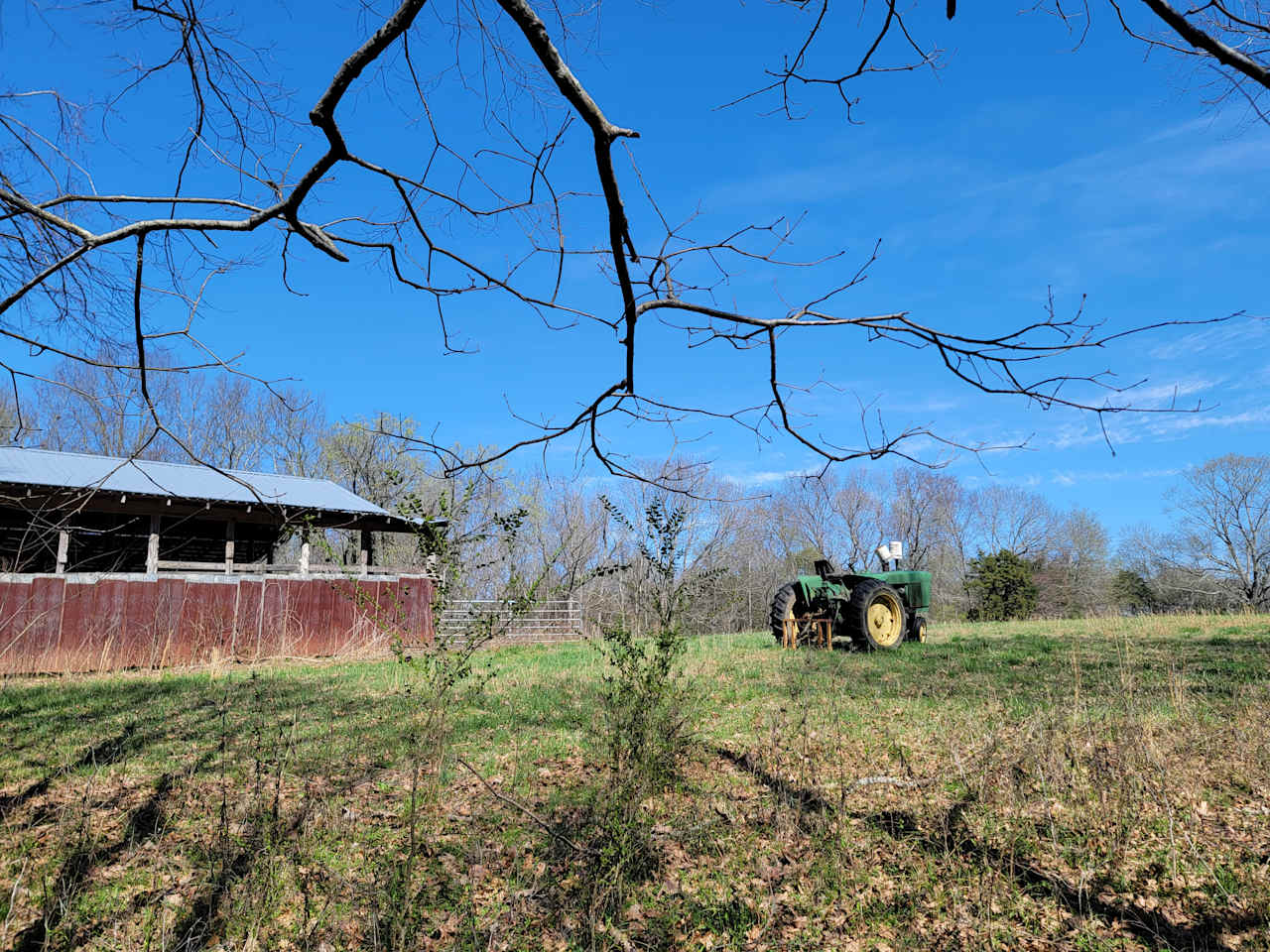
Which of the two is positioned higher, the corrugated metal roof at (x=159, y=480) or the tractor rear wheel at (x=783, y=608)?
the corrugated metal roof at (x=159, y=480)

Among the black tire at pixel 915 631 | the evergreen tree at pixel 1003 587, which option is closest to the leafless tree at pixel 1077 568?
the evergreen tree at pixel 1003 587

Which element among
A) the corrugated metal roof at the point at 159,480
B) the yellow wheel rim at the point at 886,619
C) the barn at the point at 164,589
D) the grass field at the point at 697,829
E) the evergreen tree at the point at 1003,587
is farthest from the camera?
the evergreen tree at the point at 1003,587

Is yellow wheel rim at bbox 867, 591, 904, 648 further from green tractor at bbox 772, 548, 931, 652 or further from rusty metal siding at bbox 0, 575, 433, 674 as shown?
rusty metal siding at bbox 0, 575, 433, 674

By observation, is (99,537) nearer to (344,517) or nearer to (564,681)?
(344,517)

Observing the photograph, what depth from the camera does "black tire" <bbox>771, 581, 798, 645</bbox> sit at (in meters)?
11.7

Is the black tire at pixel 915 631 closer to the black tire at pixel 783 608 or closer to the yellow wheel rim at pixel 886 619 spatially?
the yellow wheel rim at pixel 886 619

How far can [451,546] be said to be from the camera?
4.00m

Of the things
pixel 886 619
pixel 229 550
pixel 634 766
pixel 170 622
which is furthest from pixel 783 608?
pixel 229 550

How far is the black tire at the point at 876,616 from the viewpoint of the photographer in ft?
34.7

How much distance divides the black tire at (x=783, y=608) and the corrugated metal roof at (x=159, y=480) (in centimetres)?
819

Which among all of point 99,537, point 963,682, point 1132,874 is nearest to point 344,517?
point 99,537

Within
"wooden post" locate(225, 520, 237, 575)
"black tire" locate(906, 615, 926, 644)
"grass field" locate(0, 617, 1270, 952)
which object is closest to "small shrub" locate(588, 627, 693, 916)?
"grass field" locate(0, 617, 1270, 952)

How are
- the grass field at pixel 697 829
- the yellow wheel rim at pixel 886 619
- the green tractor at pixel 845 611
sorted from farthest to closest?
1. the yellow wheel rim at pixel 886 619
2. the green tractor at pixel 845 611
3. the grass field at pixel 697 829

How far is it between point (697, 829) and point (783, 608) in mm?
8096
